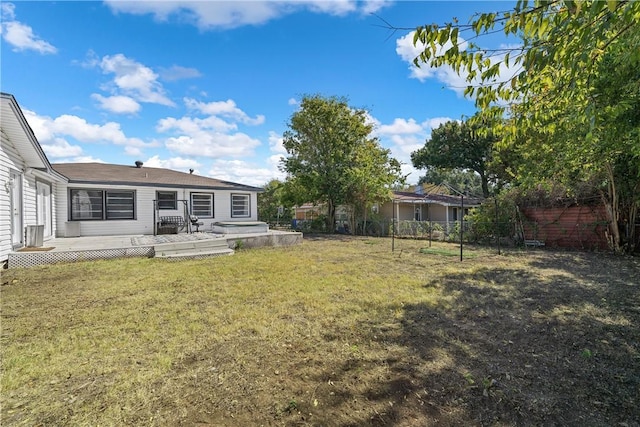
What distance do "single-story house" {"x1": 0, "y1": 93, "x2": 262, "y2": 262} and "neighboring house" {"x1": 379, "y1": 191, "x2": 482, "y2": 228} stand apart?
34.0 ft

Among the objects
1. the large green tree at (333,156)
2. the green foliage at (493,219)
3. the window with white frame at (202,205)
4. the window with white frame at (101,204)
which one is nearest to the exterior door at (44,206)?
the window with white frame at (101,204)

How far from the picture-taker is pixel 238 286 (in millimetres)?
5773

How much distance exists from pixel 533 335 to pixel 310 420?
298 centimetres

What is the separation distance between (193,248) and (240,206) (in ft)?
22.7

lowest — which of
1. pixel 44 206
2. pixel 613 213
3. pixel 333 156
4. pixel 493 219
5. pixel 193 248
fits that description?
pixel 193 248

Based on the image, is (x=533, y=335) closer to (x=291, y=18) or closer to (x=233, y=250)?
(x=233, y=250)

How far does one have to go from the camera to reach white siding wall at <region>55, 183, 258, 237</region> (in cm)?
1154

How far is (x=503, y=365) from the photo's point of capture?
9.35 ft

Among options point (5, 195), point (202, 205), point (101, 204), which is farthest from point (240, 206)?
point (5, 195)

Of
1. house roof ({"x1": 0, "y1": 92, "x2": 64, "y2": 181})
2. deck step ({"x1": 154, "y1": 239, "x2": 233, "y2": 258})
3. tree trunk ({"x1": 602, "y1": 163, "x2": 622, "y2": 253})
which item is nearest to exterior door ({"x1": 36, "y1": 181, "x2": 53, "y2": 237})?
house roof ({"x1": 0, "y1": 92, "x2": 64, "y2": 181})

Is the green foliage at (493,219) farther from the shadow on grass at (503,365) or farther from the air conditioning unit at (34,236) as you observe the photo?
the air conditioning unit at (34,236)

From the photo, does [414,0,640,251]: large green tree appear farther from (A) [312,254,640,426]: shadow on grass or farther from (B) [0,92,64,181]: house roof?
(B) [0,92,64,181]: house roof

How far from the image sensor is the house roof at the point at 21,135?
5.75 metres

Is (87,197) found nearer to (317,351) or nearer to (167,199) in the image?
(167,199)
